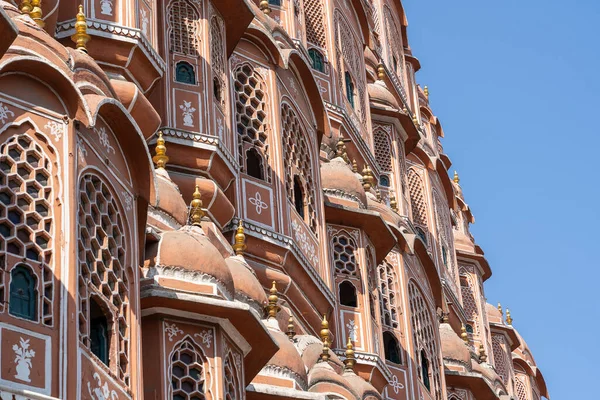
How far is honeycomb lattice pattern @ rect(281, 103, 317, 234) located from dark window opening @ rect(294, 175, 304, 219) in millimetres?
78

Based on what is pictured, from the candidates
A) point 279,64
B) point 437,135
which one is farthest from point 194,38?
point 437,135

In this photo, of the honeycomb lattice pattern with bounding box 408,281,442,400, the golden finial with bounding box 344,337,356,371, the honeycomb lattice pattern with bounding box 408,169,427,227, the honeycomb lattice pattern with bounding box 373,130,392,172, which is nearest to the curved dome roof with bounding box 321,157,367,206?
the honeycomb lattice pattern with bounding box 408,281,442,400

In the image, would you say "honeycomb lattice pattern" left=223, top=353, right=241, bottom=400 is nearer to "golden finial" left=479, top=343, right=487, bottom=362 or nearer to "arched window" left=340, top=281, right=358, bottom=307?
"arched window" left=340, top=281, right=358, bottom=307

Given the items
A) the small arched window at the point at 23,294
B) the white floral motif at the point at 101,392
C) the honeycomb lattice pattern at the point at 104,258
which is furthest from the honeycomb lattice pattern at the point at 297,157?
the small arched window at the point at 23,294

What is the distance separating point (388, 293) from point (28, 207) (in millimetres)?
15530

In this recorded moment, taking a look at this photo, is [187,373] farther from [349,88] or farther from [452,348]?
[452,348]

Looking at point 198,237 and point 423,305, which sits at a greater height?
point 423,305

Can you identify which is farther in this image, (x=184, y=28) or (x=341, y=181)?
(x=341, y=181)

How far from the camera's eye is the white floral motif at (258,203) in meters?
24.2

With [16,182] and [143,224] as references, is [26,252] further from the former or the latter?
[143,224]

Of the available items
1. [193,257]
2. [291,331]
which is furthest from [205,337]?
[291,331]

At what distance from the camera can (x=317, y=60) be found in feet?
106

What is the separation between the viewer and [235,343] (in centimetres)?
1912

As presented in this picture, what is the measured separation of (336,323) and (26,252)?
12458 mm
